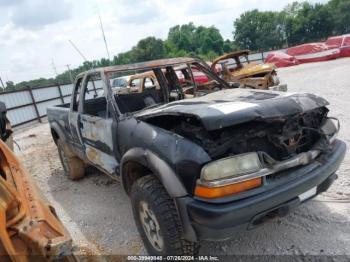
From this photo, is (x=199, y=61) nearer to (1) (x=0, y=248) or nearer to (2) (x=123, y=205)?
(2) (x=123, y=205)

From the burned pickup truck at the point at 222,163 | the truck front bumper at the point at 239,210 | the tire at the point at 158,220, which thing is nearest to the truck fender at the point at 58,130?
the burned pickup truck at the point at 222,163

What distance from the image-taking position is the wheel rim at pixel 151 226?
2.61 meters

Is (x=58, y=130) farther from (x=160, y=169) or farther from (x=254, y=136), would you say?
(x=254, y=136)

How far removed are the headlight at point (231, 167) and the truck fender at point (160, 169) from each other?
0.73 ft

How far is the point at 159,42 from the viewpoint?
63.1m

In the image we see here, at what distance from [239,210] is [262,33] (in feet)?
229

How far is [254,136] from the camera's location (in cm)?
245

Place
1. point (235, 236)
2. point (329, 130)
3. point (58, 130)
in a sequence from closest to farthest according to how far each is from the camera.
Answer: point (235, 236)
point (329, 130)
point (58, 130)

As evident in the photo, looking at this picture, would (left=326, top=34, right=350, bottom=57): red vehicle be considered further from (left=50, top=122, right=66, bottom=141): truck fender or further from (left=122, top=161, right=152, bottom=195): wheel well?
(left=122, top=161, right=152, bottom=195): wheel well

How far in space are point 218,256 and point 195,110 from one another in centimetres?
134

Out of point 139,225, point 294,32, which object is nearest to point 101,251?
point 139,225

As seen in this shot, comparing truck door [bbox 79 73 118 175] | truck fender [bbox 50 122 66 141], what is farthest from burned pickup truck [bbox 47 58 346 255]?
truck fender [bbox 50 122 66 141]

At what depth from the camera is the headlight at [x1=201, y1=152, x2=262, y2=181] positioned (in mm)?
2188

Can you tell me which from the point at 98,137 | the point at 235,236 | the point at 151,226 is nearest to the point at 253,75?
the point at 98,137
